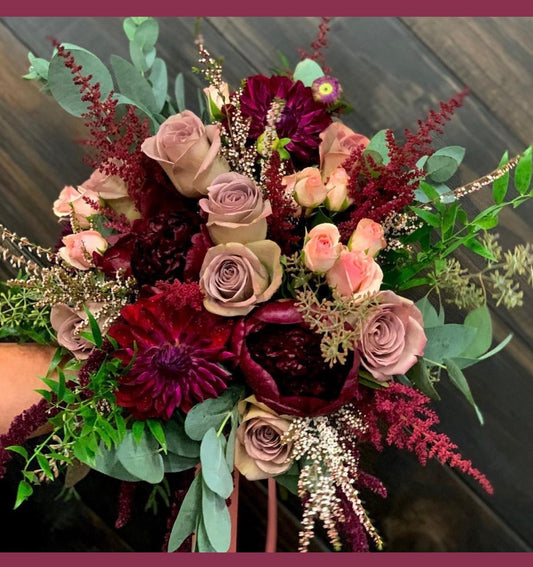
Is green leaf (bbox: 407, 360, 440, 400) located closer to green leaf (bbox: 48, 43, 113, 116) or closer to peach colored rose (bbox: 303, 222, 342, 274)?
peach colored rose (bbox: 303, 222, 342, 274)

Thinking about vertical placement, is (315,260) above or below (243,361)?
above

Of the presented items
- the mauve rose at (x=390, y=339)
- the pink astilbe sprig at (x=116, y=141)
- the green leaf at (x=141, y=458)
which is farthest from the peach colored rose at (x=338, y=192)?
the green leaf at (x=141, y=458)

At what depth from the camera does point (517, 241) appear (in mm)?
937

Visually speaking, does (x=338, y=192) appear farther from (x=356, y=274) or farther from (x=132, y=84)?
(x=132, y=84)

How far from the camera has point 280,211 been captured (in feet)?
1.98

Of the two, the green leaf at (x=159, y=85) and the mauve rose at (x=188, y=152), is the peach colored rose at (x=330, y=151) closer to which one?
the mauve rose at (x=188, y=152)

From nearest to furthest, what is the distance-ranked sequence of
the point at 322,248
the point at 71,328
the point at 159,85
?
the point at 322,248, the point at 71,328, the point at 159,85

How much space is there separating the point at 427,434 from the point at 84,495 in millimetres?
784

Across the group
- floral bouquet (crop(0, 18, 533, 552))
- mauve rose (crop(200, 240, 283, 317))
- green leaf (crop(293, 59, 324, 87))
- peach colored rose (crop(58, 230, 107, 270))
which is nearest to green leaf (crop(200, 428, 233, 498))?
floral bouquet (crop(0, 18, 533, 552))

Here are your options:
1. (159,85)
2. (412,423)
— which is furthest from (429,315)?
(159,85)

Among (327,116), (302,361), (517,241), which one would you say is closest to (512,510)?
(517,241)

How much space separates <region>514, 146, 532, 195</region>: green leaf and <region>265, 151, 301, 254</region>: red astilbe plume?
9.5 inches

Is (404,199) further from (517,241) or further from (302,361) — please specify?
(517,241)

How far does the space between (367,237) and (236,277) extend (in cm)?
15
